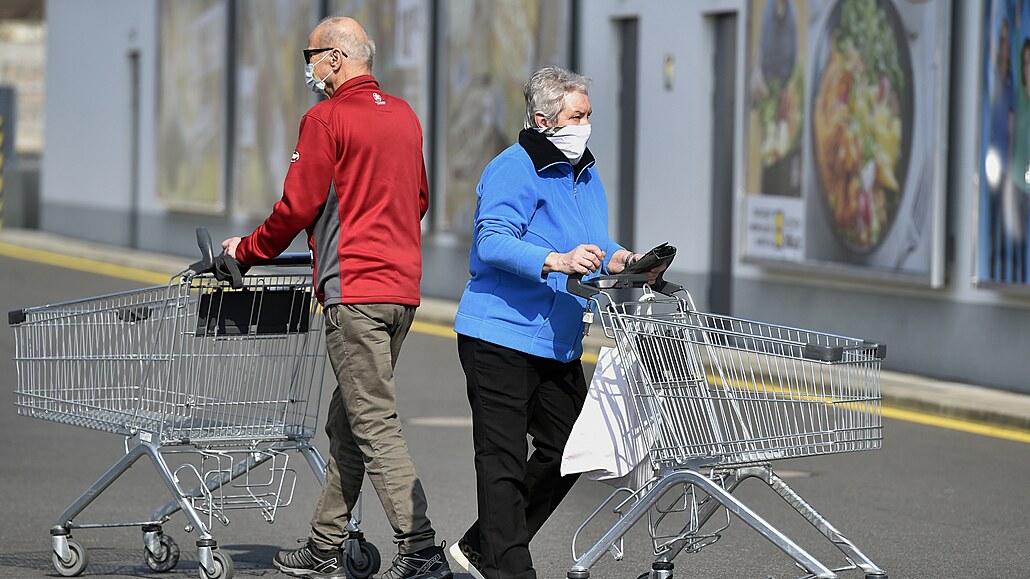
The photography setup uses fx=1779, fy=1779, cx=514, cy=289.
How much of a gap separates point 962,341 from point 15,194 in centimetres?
2191

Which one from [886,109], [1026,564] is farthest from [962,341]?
[1026,564]

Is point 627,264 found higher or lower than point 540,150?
lower

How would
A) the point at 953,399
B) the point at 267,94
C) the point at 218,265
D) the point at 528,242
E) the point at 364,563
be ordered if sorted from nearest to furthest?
1. the point at 528,242
2. the point at 218,265
3. the point at 364,563
4. the point at 953,399
5. the point at 267,94

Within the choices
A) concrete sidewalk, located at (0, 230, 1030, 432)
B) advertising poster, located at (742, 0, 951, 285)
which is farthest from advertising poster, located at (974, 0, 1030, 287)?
concrete sidewalk, located at (0, 230, 1030, 432)

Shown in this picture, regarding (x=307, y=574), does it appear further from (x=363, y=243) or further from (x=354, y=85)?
(x=354, y=85)

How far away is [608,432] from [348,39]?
67.8 inches

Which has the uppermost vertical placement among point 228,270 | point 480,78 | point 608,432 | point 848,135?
point 480,78

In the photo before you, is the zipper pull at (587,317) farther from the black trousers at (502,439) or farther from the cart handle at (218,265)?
the cart handle at (218,265)

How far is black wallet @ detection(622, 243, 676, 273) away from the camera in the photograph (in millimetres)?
5375

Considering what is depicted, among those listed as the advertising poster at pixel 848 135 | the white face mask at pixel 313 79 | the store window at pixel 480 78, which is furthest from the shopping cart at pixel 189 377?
the store window at pixel 480 78

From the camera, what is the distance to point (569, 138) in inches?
225

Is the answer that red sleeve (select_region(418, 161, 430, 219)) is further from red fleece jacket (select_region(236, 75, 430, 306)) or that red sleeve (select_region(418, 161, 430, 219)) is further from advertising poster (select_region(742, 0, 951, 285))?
advertising poster (select_region(742, 0, 951, 285))

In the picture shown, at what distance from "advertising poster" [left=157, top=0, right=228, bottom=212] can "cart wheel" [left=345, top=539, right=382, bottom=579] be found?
718 inches

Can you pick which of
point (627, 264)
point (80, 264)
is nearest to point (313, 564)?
point (627, 264)
